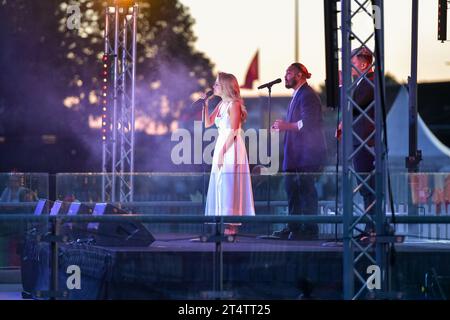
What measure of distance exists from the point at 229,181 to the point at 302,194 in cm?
70

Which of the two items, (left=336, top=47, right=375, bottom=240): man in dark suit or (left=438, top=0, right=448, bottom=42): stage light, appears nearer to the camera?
(left=336, top=47, right=375, bottom=240): man in dark suit

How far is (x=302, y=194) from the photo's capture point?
1046 centimetres

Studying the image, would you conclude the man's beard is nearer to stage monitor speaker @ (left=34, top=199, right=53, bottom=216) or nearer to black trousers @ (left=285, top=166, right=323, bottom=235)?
black trousers @ (left=285, top=166, right=323, bottom=235)

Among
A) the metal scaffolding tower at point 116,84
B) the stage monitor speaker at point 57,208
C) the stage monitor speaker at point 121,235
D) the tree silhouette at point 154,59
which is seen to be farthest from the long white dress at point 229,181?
the tree silhouette at point 154,59

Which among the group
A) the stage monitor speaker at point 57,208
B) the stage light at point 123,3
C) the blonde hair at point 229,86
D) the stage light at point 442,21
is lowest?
the stage monitor speaker at point 57,208

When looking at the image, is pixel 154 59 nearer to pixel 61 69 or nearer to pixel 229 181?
pixel 61 69

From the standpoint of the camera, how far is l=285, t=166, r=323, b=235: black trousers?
34.0 feet

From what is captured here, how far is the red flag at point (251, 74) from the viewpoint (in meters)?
32.8

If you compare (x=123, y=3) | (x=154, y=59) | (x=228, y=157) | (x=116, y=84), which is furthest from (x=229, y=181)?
(x=154, y=59)

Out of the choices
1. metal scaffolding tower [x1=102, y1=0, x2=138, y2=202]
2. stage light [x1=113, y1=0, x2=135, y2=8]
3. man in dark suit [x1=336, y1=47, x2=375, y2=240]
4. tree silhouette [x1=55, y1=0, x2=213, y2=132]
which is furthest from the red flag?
man in dark suit [x1=336, y1=47, x2=375, y2=240]

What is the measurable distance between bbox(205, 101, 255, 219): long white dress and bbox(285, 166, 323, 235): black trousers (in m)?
0.41

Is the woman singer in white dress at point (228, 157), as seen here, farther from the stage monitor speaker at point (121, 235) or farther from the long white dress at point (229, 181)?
the stage monitor speaker at point (121, 235)
